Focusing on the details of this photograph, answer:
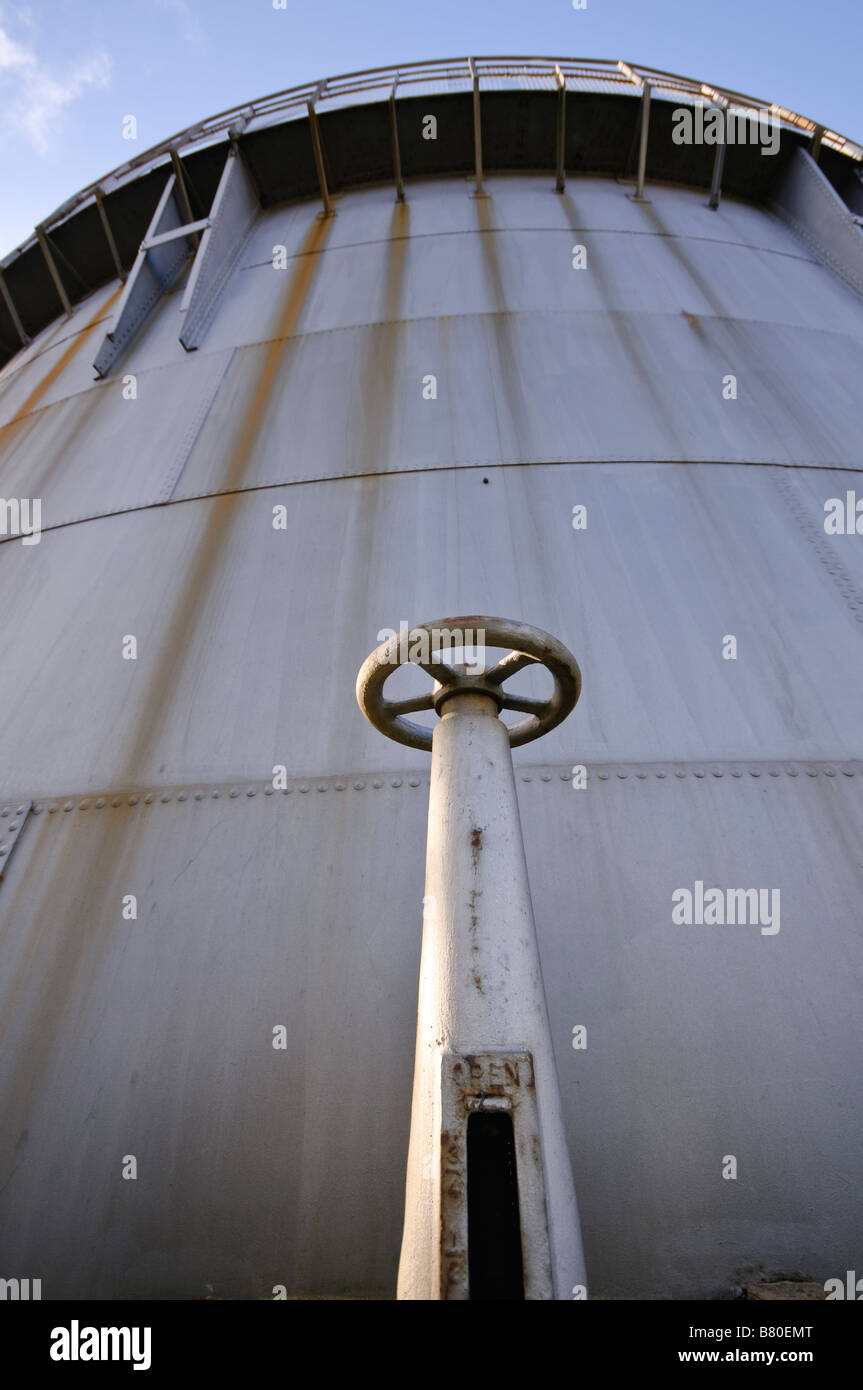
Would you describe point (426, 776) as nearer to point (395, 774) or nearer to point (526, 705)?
point (395, 774)

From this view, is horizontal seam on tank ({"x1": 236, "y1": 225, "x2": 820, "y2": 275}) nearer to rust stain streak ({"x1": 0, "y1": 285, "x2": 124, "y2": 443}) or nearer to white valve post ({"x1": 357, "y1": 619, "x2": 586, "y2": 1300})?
rust stain streak ({"x1": 0, "y1": 285, "x2": 124, "y2": 443})

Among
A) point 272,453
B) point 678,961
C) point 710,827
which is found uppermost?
point 272,453

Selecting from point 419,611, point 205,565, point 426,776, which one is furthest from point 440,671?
point 205,565

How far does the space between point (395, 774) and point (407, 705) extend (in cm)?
155

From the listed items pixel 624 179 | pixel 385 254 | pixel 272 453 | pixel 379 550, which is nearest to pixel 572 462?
pixel 379 550

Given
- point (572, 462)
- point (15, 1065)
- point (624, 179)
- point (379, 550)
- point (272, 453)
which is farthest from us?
point (624, 179)

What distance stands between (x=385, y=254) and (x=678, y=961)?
22.3 feet

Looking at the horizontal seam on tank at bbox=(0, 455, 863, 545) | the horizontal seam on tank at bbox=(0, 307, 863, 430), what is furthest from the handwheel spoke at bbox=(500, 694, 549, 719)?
the horizontal seam on tank at bbox=(0, 307, 863, 430)

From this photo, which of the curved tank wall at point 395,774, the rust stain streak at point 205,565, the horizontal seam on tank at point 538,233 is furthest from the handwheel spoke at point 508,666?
the horizontal seam on tank at point 538,233

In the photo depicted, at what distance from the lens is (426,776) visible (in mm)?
3109

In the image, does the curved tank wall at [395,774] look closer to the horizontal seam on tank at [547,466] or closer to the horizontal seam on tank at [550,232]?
the horizontal seam on tank at [547,466]

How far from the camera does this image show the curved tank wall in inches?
87.7
